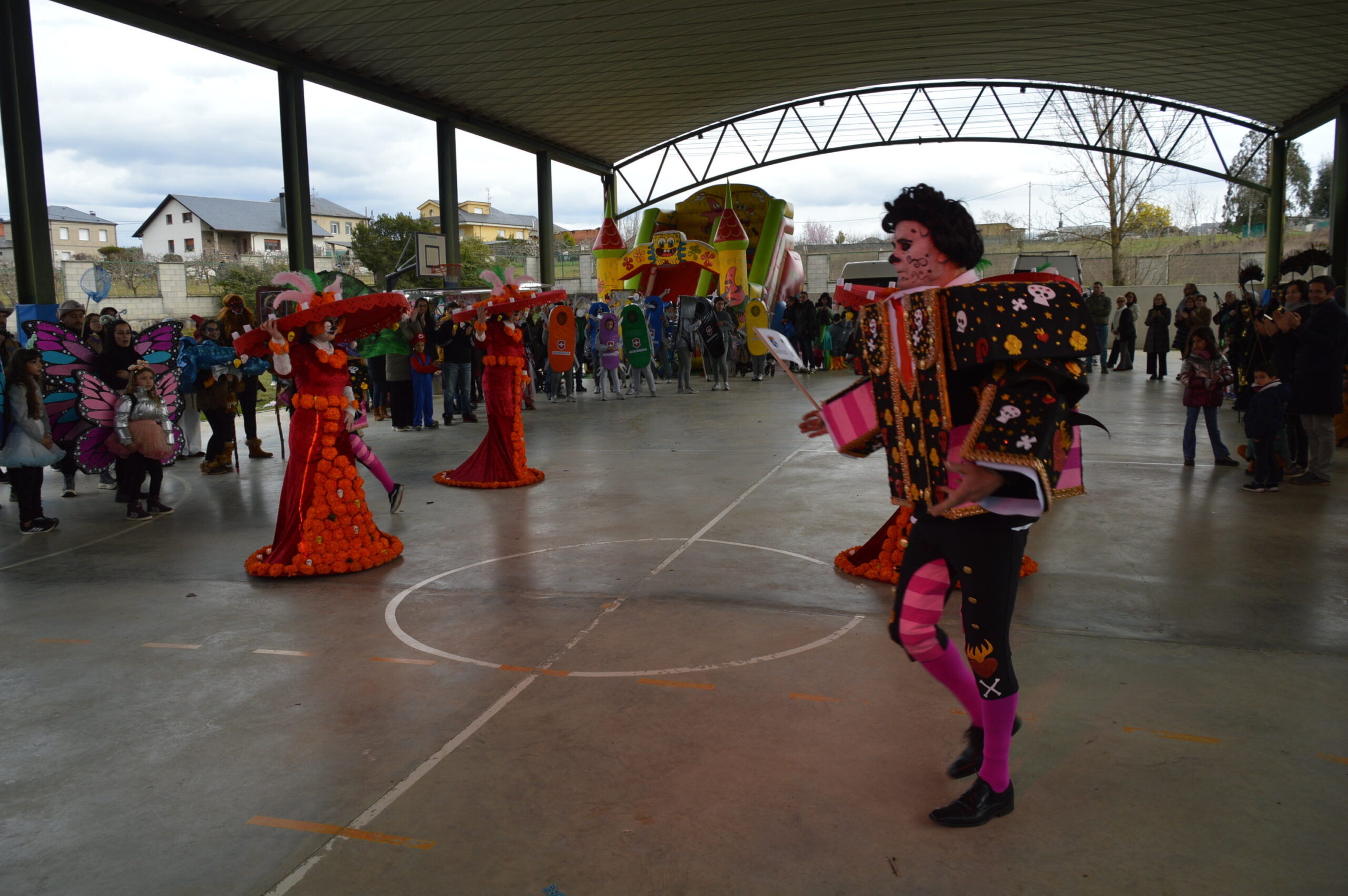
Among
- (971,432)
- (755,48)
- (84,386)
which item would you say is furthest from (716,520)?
(755,48)

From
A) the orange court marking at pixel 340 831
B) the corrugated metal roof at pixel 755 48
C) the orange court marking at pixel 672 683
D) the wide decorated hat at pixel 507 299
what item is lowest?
the orange court marking at pixel 340 831

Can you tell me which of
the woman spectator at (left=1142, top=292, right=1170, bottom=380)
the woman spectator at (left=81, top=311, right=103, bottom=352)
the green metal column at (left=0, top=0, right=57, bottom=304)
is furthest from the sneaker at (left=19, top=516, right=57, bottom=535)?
the woman spectator at (left=1142, top=292, right=1170, bottom=380)

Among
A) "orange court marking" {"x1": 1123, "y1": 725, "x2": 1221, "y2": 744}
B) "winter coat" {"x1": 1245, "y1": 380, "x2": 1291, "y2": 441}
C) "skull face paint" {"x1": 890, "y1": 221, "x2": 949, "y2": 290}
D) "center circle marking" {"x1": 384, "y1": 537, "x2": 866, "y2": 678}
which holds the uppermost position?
"skull face paint" {"x1": 890, "y1": 221, "x2": 949, "y2": 290}

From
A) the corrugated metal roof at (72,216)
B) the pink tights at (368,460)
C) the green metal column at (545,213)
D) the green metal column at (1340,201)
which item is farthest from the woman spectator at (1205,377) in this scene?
the corrugated metal roof at (72,216)

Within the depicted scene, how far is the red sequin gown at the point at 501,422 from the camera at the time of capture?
8.65 metres

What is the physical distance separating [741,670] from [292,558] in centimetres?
327

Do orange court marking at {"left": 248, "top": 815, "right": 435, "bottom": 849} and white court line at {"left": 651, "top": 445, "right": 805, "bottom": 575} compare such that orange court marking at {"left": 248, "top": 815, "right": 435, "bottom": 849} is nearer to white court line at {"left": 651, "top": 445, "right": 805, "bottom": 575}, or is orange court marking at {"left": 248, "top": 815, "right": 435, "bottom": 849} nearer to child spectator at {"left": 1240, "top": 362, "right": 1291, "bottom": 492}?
white court line at {"left": 651, "top": 445, "right": 805, "bottom": 575}

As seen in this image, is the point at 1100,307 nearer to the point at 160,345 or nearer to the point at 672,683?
the point at 160,345

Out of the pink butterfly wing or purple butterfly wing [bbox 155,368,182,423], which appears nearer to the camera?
the pink butterfly wing

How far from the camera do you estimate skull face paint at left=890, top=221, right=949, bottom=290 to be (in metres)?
2.89

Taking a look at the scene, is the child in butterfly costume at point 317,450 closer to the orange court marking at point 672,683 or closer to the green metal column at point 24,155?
the orange court marking at point 672,683

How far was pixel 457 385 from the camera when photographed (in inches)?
535

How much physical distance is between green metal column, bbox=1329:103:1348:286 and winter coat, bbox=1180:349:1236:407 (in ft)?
51.8

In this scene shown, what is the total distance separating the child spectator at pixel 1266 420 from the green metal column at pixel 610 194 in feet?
73.7
